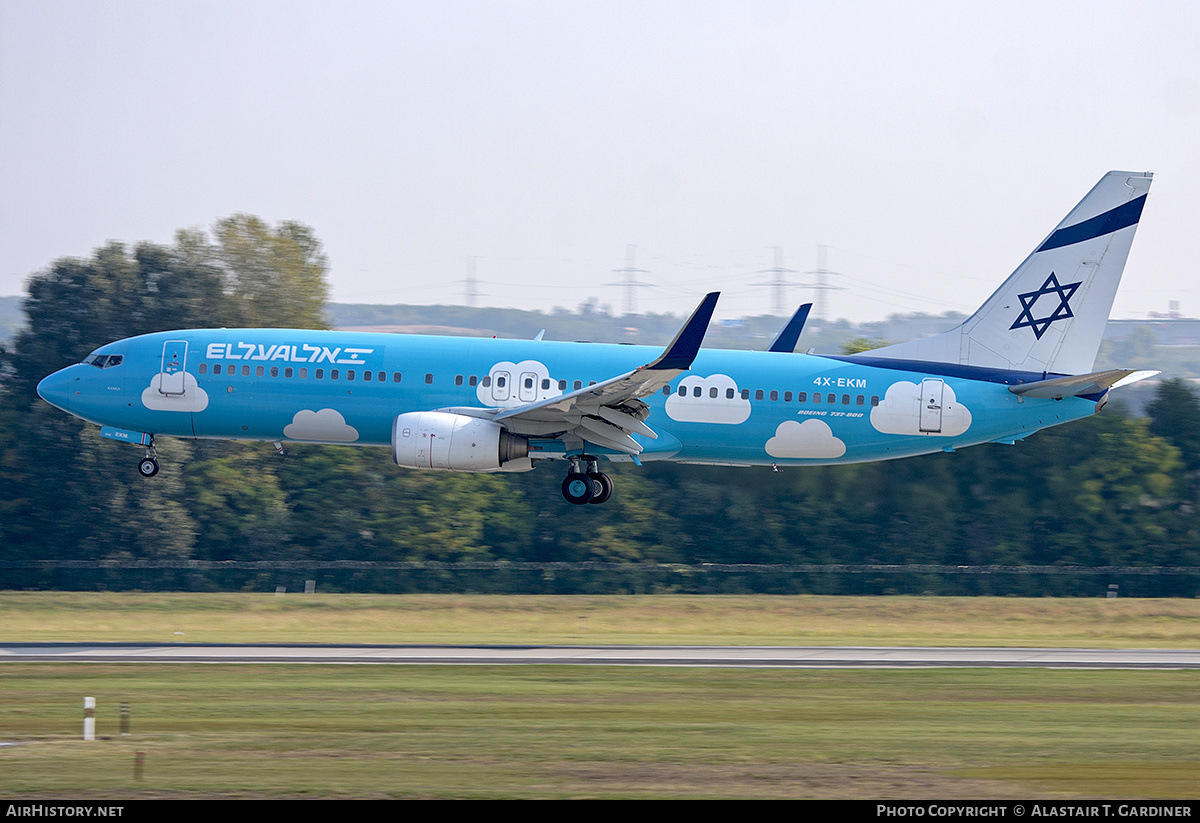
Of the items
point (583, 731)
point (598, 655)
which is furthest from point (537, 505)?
point (583, 731)

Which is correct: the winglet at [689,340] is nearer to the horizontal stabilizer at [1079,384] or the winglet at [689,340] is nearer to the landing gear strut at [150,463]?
the horizontal stabilizer at [1079,384]

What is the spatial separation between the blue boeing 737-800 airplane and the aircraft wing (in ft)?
0.29

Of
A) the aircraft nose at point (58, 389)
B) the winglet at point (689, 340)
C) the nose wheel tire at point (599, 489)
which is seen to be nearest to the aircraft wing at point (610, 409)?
the winglet at point (689, 340)

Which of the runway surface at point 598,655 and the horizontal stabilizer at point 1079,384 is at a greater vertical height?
the horizontal stabilizer at point 1079,384

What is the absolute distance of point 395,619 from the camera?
41625 mm

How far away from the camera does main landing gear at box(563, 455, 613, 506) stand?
3700 cm

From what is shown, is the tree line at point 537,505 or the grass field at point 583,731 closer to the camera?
the grass field at point 583,731

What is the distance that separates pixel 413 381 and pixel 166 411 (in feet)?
22.9

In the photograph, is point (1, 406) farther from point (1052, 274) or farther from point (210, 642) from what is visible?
point (1052, 274)

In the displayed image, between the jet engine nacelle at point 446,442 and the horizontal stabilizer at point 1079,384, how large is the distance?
14.4 metres

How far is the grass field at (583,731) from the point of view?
1777 centimetres

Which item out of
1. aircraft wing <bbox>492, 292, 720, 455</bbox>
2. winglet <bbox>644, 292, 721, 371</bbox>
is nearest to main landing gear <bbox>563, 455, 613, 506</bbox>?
aircraft wing <bbox>492, 292, 720, 455</bbox>

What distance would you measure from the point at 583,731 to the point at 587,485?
15.7 metres
